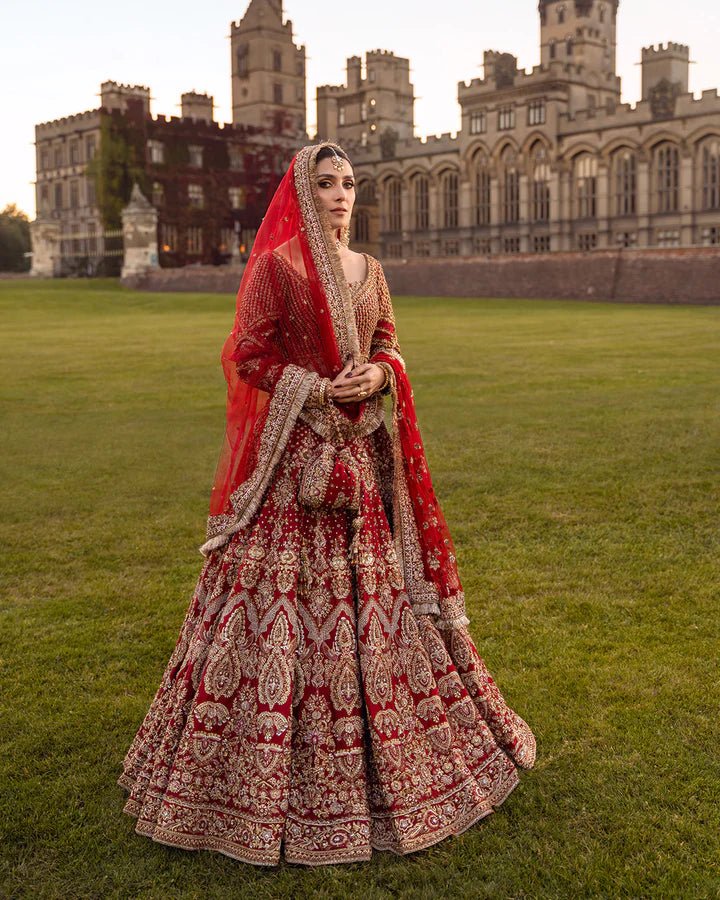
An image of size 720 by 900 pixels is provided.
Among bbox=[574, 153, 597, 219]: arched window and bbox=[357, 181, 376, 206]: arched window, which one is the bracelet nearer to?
bbox=[574, 153, 597, 219]: arched window

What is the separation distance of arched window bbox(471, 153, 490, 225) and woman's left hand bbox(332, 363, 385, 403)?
5513cm

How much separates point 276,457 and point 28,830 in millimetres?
1520

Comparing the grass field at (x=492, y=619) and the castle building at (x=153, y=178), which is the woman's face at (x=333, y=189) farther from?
the castle building at (x=153, y=178)

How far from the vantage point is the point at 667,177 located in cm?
4962

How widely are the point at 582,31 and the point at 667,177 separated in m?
17.1

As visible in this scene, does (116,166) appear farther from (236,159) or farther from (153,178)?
(236,159)

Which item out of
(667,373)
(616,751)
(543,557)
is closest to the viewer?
(616,751)

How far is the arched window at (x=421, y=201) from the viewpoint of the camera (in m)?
59.6

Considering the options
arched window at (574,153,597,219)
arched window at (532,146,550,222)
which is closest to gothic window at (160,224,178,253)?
arched window at (532,146,550,222)

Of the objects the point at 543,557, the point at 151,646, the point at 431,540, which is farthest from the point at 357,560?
the point at 543,557

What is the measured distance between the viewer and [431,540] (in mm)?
3627

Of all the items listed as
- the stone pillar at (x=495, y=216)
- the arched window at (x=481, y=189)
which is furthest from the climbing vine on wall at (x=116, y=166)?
the stone pillar at (x=495, y=216)

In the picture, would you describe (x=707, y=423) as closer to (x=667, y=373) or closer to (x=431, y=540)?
(x=667, y=373)

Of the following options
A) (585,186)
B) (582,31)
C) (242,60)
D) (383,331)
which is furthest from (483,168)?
(383,331)
